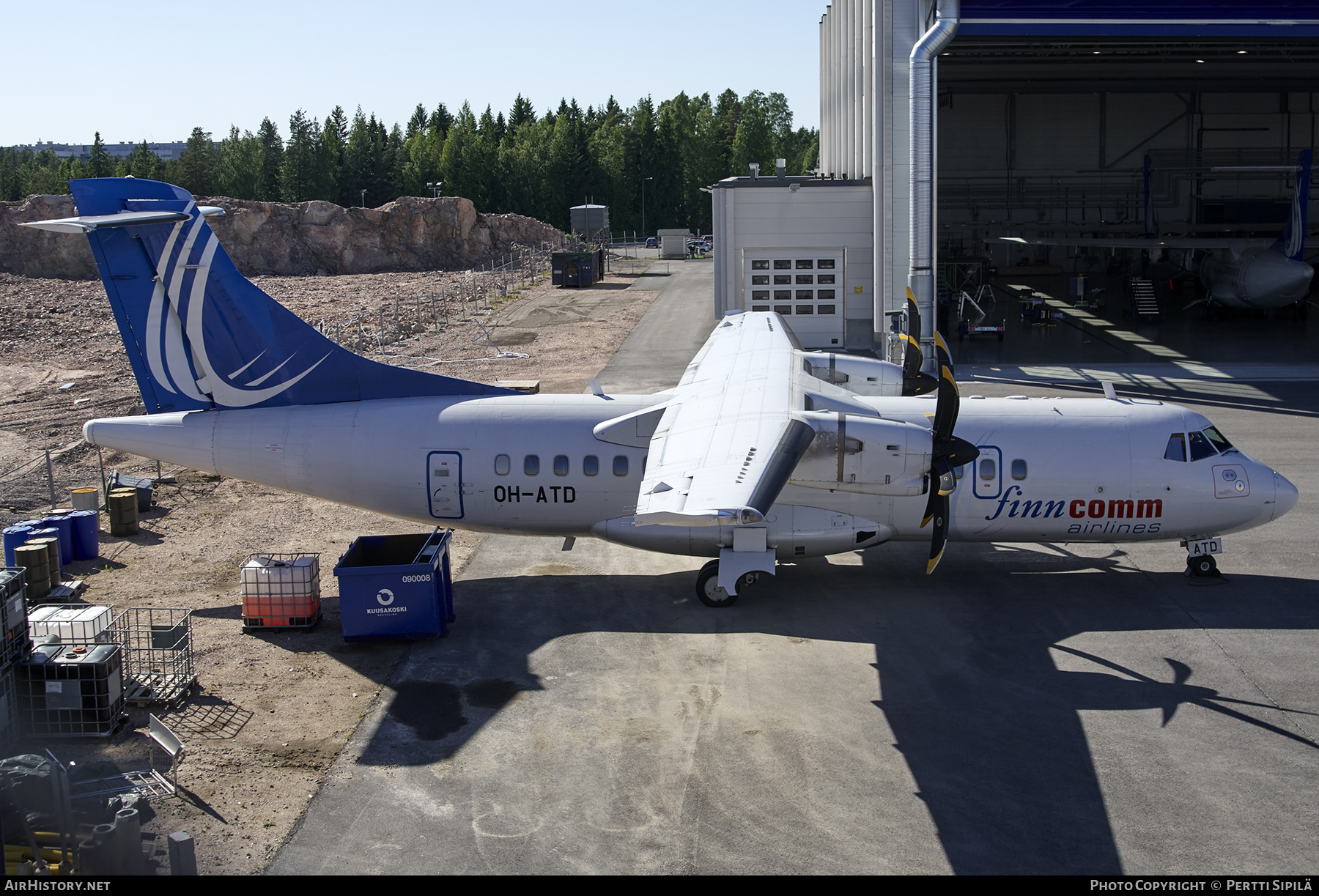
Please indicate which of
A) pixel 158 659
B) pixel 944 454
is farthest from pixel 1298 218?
pixel 158 659

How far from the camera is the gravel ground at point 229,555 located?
12.6 meters

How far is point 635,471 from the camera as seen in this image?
1889 cm

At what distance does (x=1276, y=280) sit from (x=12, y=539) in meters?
48.8

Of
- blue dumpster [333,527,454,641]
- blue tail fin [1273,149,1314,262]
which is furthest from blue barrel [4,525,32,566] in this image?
blue tail fin [1273,149,1314,262]

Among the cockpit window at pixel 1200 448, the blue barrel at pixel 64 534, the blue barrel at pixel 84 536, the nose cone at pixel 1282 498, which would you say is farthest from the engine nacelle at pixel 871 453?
the blue barrel at pixel 64 534

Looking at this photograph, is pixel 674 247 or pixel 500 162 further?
pixel 500 162

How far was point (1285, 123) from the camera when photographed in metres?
66.6

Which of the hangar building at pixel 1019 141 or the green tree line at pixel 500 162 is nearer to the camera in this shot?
the hangar building at pixel 1019 141

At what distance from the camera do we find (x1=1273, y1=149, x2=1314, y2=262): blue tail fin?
137 ft

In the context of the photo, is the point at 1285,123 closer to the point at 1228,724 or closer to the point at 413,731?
the point at 1228,724

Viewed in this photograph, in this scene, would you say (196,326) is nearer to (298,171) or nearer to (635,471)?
(635,471)

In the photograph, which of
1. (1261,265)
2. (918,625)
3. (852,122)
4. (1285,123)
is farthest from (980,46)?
(918,625)

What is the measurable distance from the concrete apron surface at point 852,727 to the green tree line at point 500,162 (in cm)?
11364

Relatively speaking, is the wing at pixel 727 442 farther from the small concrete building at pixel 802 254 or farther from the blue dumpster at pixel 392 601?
the small concrete building at pixel 802 254
